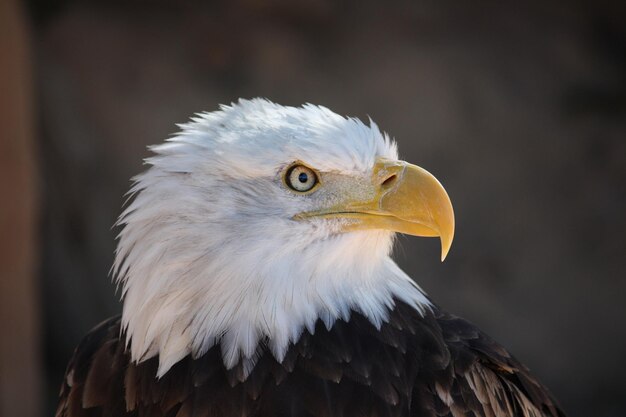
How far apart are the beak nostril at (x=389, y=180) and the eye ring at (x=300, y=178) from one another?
0.17 metres

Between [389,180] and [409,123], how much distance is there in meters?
3.06

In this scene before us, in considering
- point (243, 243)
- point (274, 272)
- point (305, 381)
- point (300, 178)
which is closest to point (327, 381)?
point (305, 381)

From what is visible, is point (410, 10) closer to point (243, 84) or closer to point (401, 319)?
point (243, 84)

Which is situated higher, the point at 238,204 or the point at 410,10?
the point at 410,10

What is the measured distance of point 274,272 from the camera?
217cm

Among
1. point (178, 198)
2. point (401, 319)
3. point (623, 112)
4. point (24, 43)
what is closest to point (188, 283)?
point (178, 198)

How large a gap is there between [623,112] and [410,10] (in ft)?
4.67

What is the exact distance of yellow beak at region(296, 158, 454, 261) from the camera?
2174mm

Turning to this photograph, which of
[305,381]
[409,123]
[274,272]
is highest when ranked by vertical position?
[409,123]

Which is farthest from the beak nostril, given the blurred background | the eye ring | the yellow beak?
the blurred background

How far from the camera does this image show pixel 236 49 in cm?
519

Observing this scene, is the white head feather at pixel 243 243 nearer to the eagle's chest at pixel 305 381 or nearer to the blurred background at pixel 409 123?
the eagle's chest at pixel 305 381

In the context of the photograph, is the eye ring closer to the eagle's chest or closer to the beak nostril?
the beak nostril

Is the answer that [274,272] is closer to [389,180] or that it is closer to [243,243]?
[243,243]
